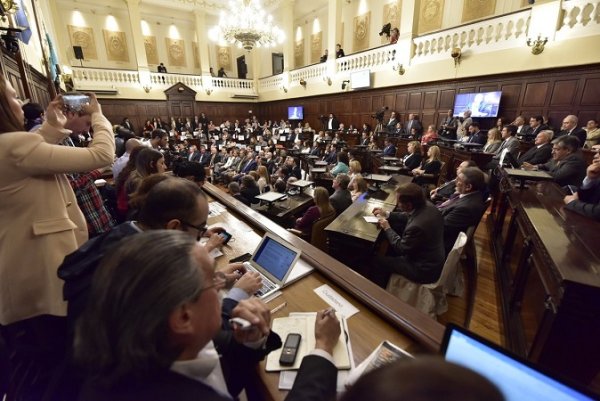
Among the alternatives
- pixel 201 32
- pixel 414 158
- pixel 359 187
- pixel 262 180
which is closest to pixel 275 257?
pixel 359 187

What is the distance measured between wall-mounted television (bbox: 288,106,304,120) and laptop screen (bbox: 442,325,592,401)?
14.4 m

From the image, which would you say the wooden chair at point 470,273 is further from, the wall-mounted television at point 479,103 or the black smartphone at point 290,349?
the wall-mounted television at point 479,103

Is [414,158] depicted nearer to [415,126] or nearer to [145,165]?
[415,126]

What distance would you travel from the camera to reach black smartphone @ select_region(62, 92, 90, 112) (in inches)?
58.9

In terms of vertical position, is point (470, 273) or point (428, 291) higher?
point (428, 291)

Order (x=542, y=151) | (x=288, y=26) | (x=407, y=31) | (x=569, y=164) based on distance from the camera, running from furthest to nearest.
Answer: (x=288, y=26), (x=407, y=31), (x=542, y=151), (x=569, y=164)

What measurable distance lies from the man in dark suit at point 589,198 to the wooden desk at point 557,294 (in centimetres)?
6

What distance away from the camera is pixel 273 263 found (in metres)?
1.58

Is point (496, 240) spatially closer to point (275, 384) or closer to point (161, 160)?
point (275, 384)

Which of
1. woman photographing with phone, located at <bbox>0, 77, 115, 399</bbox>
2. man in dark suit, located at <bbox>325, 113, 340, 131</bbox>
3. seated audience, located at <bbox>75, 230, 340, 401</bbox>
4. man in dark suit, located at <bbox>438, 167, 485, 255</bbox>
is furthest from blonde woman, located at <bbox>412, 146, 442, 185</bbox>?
man in dark suit, located at <bbox>325, 113, 340, 131</bbox>

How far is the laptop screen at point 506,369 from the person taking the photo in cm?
61

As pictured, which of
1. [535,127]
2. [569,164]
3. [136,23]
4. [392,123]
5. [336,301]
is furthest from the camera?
[136,23]

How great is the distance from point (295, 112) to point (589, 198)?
43.8 feet

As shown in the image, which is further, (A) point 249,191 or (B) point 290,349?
(A) point 249,191
